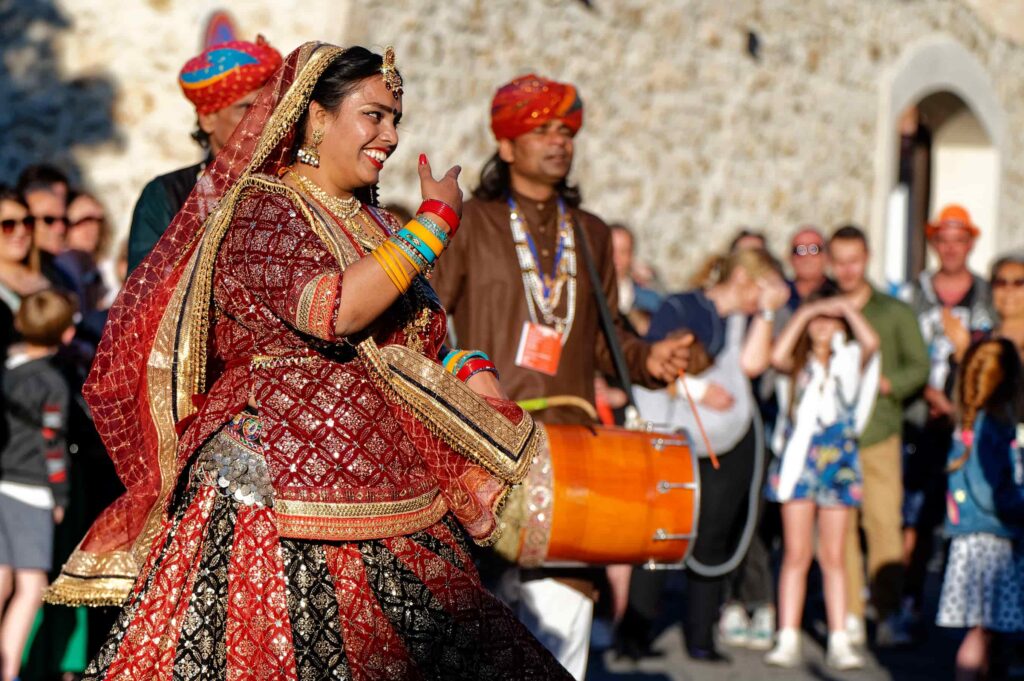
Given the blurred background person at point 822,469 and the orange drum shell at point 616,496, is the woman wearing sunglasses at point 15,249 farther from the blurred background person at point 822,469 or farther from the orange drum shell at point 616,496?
the blurred background person at point 822,469

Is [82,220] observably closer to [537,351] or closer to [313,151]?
[537,351]

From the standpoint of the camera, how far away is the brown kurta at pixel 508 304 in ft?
17.5

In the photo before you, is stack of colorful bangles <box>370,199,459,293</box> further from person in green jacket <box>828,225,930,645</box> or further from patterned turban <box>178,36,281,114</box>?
Result: person in green jacket <box>828,225,930,645</box>

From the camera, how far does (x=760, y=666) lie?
7.64m

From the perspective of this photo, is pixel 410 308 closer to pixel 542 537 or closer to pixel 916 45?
pixel 542 537

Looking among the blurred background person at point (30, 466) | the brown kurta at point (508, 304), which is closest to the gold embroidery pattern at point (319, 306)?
the brown kurta at point (508, 304)

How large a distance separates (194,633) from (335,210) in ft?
3.11

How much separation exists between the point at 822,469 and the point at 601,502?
3007mm

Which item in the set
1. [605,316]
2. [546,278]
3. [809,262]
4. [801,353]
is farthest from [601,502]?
[809,262]

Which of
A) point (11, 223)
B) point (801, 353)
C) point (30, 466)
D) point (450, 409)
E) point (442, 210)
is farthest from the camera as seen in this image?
point (801, 353)

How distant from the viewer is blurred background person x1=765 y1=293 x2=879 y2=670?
7676 millimetres

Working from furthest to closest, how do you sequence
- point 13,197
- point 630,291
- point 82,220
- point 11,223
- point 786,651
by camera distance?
point 630,291, point 82,220, point 786,651, point 13,197, point 11,223

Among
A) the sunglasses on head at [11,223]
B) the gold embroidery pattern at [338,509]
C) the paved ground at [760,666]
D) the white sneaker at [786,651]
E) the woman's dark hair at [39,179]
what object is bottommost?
the paved ground at [760,666]

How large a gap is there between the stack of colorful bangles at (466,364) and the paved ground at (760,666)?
→ 3638 mm
